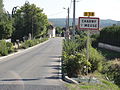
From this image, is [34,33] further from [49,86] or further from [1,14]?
[49,86]

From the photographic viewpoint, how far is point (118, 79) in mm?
15695

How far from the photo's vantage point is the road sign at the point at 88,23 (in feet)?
48.1

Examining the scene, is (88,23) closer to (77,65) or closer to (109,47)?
(77,65)

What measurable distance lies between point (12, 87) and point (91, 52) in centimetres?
622

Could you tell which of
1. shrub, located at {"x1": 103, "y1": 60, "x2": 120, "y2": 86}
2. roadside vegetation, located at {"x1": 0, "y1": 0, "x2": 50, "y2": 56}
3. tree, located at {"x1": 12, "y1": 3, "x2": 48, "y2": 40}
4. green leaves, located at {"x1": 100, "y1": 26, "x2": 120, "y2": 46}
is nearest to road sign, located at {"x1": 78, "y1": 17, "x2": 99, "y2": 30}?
shrub, located at {"x1": 103, "y1": 60, "x2": 120, "y2": 86}

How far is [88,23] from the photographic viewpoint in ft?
48.3

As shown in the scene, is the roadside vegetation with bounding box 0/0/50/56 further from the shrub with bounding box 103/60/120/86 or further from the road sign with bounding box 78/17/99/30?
the road sign with bounding box 78/17/99/30

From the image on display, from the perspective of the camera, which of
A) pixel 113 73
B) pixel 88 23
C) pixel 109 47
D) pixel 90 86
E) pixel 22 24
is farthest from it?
pixel 22 24

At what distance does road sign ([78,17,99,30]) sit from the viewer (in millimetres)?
14656

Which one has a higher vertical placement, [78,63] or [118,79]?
[78,63]

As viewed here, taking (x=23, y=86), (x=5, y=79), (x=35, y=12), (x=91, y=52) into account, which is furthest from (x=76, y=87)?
(x=35, y=12)

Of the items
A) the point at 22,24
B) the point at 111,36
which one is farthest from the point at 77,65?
the point at 22,24

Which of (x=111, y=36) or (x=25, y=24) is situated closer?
(x=111, y=36)

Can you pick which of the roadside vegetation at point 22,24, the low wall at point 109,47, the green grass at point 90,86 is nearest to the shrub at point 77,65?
the green grass at point 90,86
